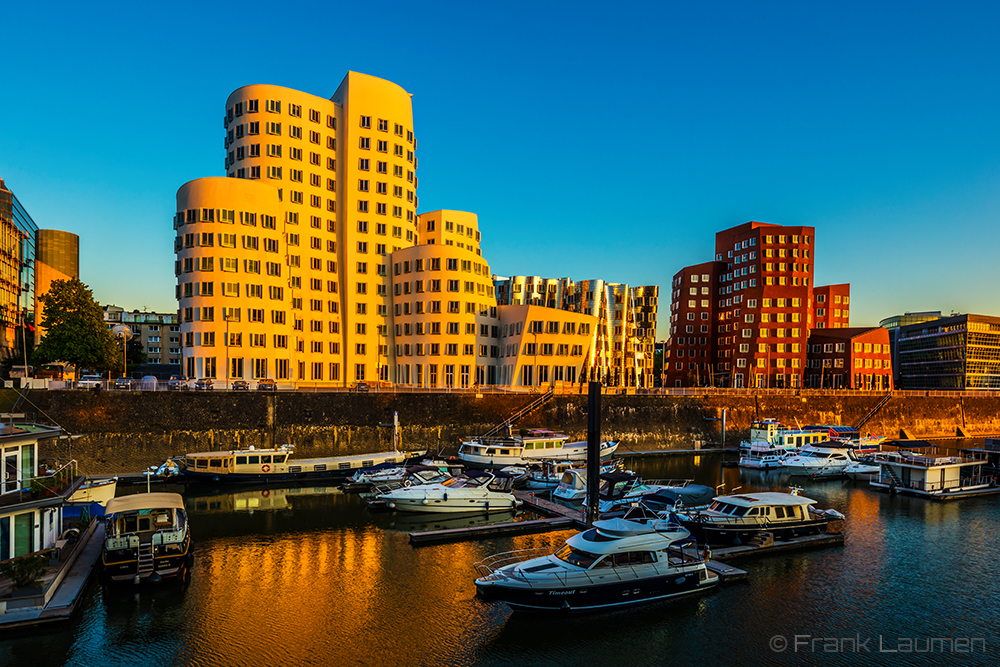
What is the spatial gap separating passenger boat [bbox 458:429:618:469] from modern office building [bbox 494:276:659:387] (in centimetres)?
8859

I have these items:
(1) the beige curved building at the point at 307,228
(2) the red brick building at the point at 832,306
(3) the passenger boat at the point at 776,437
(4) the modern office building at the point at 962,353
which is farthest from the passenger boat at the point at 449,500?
(4) the modern office building at the point at 962,353

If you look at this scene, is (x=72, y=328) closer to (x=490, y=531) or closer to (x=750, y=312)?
(x=490, y=531)

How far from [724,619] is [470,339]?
76.9 meters

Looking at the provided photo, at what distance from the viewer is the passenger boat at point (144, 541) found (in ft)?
104

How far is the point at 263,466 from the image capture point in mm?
62125

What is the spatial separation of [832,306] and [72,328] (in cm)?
17867

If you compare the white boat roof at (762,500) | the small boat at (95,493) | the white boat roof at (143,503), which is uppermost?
the white boat roof at (143,503)

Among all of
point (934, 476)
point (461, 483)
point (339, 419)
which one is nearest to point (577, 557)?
point (461, 483)

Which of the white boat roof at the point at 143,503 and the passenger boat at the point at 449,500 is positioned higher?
the white boat roof at the point at 143,503

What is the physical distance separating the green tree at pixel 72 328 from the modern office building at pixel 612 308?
9967 centimetres

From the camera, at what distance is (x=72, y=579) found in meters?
30.7

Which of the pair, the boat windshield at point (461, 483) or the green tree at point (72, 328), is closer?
the boat windshield at point (461, 483)

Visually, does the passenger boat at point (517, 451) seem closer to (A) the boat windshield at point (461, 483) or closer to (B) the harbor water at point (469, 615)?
(A) the boat windshield at point (461, 483)

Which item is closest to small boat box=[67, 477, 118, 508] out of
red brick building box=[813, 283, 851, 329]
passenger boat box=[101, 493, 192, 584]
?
passenger boat box=[101, 493, 192, 584]
